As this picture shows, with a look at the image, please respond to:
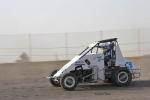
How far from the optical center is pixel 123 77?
81.3ft

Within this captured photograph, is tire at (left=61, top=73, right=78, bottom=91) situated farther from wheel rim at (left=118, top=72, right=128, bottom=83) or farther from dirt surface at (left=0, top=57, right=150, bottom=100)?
wheel rim at (left=118, top=72, right=128, bottom=83)

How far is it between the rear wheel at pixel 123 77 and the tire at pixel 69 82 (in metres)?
1.84

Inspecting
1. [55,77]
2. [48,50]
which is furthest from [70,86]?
[48,50]

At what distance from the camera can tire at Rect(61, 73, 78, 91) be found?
23.9 meters

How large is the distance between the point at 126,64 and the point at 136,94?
3044mm

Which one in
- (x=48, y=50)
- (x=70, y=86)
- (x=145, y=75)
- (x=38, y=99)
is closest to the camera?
(x=38, y=99)

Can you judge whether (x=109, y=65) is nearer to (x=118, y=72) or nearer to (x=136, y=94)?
(x=118, y=72)

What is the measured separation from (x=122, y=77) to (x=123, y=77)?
0.04 m

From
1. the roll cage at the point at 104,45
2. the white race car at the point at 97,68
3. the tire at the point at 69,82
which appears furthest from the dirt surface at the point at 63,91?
the roll cage at the point at 104,45

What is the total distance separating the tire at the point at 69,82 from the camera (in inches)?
941

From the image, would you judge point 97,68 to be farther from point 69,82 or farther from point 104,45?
point 69,82

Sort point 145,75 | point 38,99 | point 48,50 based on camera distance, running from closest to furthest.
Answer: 1. point 38,99
2. point 145,75
3. point 48,50

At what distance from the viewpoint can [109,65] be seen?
24875 millimetres

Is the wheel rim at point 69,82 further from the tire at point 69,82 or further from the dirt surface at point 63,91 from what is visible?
the dirt surface at point 63,91
